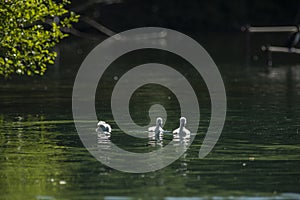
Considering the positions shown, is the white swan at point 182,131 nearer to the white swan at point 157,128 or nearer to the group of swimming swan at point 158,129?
the group of swimming swan at point 158,129

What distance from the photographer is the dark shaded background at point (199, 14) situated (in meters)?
84.1

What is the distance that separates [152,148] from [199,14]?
66264 millimetres

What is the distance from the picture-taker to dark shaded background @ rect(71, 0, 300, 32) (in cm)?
8412

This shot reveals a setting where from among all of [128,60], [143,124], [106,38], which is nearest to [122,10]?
[106,38]

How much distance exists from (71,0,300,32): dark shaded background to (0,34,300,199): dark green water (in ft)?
161

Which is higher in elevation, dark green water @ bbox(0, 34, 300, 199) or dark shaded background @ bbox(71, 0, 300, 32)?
dark shaded background @ bbox(71, 0, 300, 32)

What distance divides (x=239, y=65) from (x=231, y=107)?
1906 centimetres

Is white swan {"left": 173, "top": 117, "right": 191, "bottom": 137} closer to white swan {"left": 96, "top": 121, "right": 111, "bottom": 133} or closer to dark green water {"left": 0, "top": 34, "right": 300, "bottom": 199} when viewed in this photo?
dark green water {"left": 0, "top": 34, "right": 300, "bottom": 199}

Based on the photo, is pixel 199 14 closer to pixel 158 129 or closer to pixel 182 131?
pixel 158 129

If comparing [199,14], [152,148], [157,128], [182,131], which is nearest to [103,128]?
[157,128]

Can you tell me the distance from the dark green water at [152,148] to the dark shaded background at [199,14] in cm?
4894

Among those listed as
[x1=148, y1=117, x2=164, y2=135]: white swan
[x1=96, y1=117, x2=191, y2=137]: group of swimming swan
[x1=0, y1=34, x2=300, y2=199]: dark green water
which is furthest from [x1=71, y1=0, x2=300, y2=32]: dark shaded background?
[x1=96, y1=117, x2=191, y2=137]: group of swimming swan

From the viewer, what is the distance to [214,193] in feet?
57.7

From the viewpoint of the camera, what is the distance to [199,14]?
289 ft
